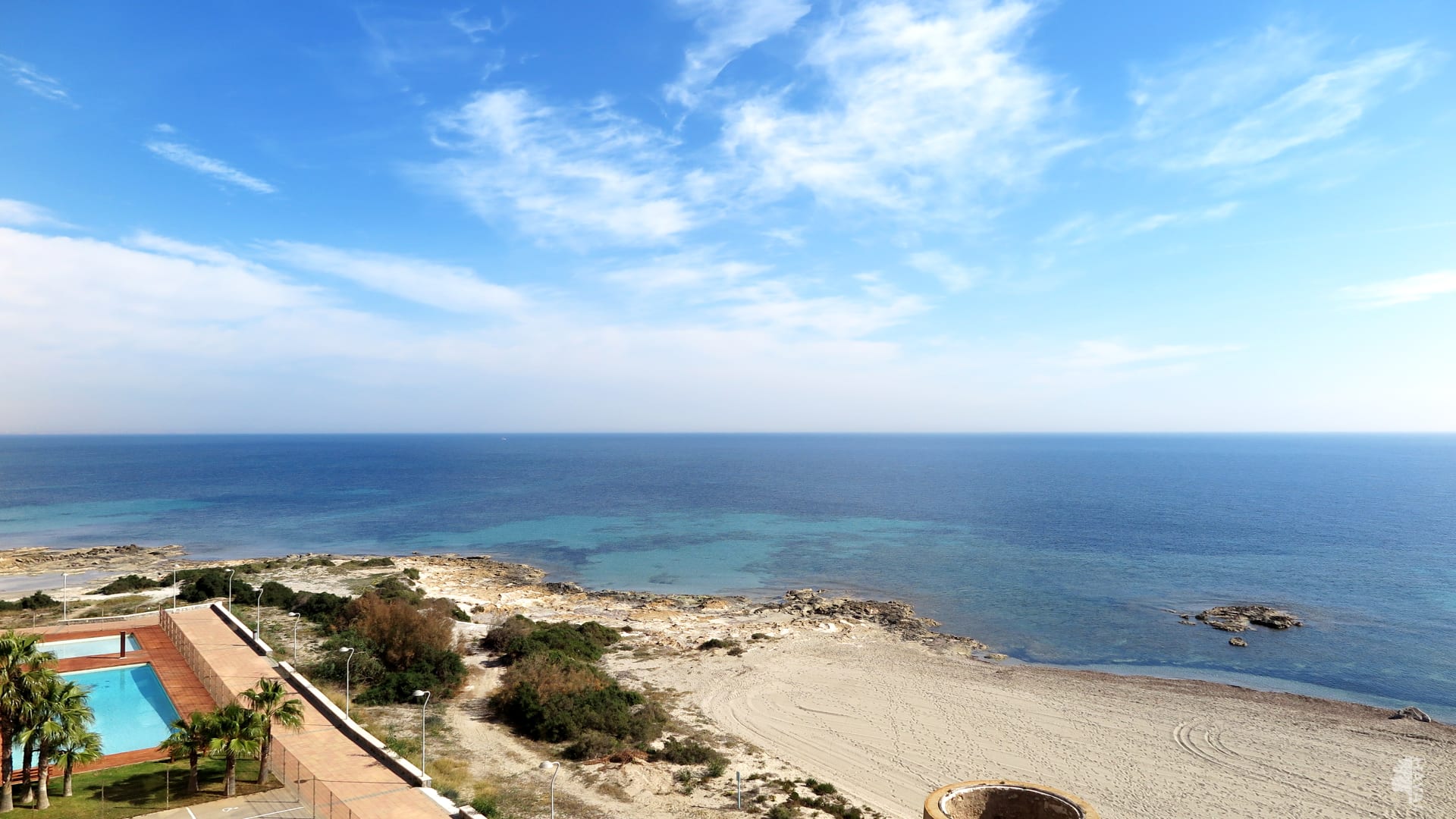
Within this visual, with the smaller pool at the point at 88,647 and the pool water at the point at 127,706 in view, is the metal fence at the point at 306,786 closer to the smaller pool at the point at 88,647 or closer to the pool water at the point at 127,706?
the pool water at the point at 127,706

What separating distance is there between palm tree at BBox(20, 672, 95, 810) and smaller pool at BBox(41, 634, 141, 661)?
57.2 feet

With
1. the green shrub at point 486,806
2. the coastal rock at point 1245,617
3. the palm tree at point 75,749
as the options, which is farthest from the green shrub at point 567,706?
Result: the coastal rock at point 1245,617

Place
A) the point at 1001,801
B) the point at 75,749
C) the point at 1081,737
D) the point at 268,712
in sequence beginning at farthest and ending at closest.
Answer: the point at 1081,737 → the point at 268,712 → the point at 75,749 → the point at 1001,801

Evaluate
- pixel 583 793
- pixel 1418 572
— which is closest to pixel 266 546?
pixel 583 793

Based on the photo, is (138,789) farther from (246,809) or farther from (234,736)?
(246,809)

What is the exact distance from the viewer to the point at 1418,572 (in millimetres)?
59688

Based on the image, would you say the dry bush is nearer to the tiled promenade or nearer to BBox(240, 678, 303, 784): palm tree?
the tiled promenade

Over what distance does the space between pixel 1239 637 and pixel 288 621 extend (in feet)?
189

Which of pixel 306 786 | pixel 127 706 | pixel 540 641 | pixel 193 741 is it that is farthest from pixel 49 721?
pixel 540 641

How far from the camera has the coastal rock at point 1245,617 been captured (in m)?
46.5

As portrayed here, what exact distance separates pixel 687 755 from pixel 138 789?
15.9 m

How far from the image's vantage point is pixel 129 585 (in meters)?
47.9

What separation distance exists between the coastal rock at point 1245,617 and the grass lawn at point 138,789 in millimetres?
54064

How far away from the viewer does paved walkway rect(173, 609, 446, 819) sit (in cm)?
1819
